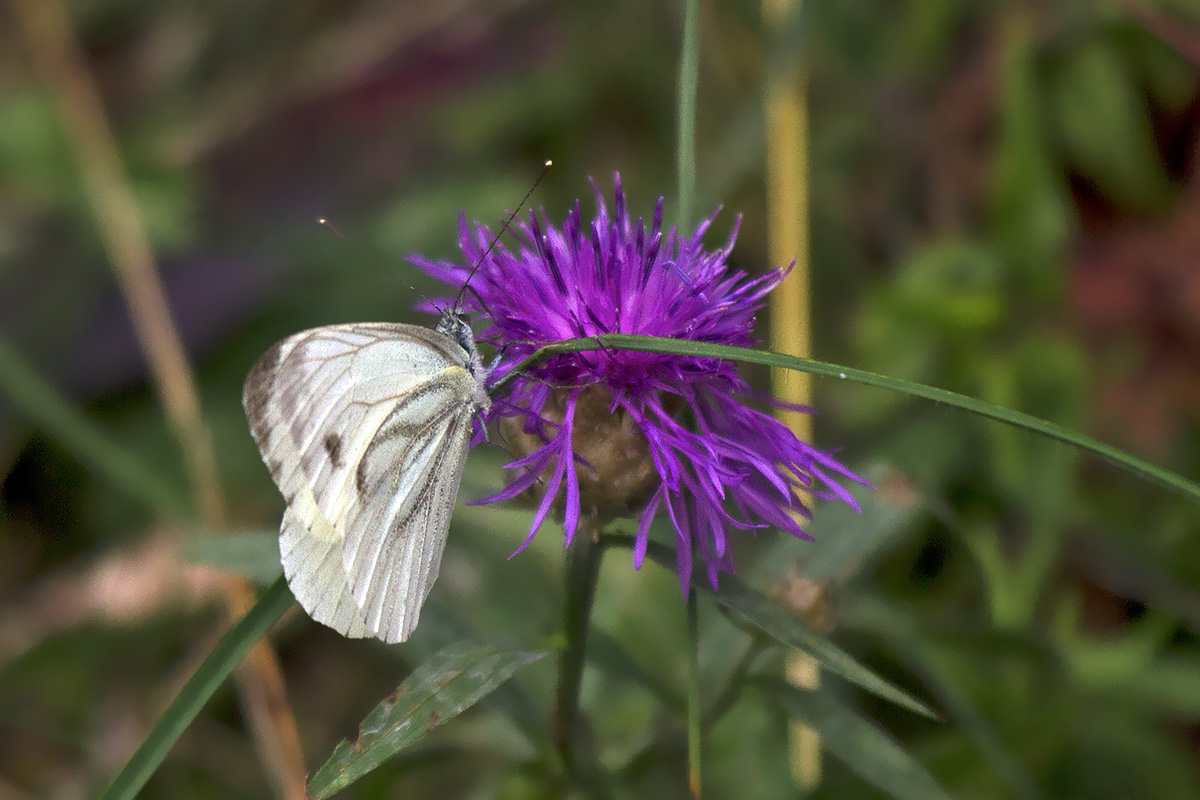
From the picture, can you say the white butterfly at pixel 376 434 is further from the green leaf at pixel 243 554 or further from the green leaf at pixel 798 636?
the green leaf at pixel 798 636

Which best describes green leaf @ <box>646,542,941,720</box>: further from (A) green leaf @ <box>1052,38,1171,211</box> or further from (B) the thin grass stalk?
(A) green leaf @ <box>1052,38,1171,211</box>

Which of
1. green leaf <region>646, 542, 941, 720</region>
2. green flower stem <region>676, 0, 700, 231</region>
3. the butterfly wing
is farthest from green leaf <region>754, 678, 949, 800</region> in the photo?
green flower stem <region>676, 0, 700, 231</region>

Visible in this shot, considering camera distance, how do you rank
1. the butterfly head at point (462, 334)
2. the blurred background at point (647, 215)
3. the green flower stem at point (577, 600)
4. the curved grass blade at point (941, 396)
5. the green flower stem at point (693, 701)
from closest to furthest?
the curved grass blade at point (941, 396) → the green flower stem at point (693, 701) → the green flower stem at point (577, 600) → the butterfly head at point (462, 334) → the blurred background at point (647, 215)

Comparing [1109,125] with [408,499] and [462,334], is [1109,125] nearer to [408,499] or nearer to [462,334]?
[462,334]

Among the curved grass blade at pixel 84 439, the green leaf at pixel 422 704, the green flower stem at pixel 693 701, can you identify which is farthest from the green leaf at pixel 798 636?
the curved grass blade at pixel 84 439

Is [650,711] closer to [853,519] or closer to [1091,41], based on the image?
[853,519]

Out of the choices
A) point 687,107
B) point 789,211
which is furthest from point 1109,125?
point 687,107
